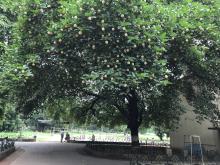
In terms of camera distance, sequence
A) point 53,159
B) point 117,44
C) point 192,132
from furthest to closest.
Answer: point 192,132 → point 53,159 → point 117,44

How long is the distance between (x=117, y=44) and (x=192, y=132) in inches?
664

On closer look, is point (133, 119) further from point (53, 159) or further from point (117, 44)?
point (117, 44)

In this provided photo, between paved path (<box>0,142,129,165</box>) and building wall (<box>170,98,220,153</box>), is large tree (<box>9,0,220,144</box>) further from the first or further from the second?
building wall (<box>170,98,220,153</box>)

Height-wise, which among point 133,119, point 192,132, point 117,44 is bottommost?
point 192,132

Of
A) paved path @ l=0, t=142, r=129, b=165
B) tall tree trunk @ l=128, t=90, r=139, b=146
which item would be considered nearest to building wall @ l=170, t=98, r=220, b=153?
tall tree trunk @ l=128, t=90, r=139, b=146

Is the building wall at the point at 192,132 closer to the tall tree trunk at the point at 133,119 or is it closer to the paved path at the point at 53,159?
the tall tree trunk at the point at 133,119

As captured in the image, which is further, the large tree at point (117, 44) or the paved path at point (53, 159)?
the paved path at point (53, 159)

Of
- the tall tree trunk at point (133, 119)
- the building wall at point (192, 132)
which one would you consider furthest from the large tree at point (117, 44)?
the building wall at point (192, 132)

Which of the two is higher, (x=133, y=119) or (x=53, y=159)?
(x=133, y=119)

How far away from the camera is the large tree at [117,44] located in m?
14.3

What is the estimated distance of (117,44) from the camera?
574 inches

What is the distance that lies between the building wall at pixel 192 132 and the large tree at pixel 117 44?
357 inches

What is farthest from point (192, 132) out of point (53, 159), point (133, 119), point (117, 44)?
point (117, 44)

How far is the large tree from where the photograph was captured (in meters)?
14.3
